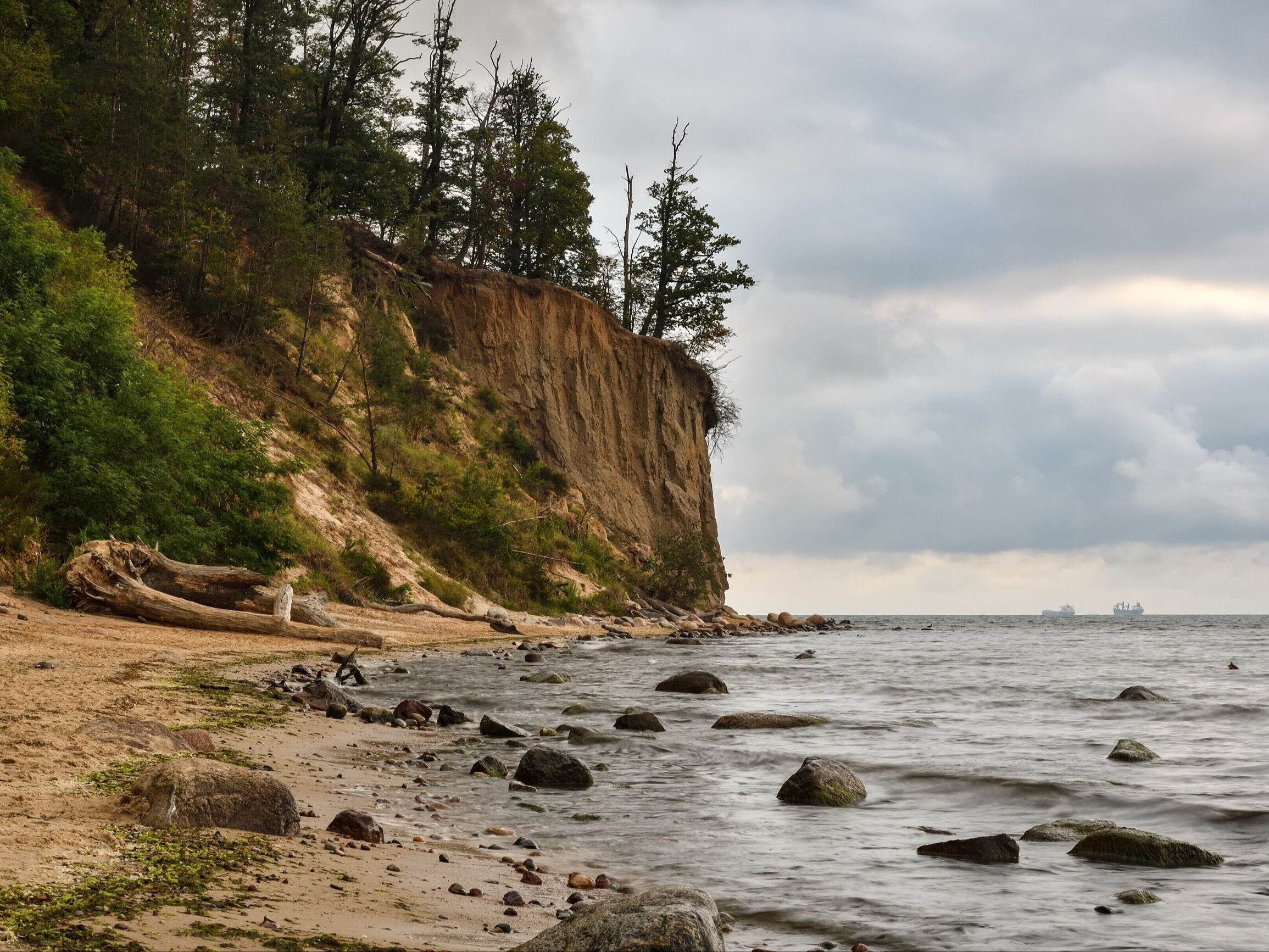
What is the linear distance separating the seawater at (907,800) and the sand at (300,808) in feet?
2.50

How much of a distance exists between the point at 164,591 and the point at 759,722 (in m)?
9.87

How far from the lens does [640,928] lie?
12.1 ft

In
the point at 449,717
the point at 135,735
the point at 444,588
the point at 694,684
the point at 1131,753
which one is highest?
the point at 135,735

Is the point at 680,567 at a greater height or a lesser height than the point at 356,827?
greater

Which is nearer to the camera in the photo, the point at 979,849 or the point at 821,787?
the point at 979,849

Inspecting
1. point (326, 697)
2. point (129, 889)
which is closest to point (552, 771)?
point (326, 697)

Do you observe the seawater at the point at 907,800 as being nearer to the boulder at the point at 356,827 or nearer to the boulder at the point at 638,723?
the boulder at the point at 638,723

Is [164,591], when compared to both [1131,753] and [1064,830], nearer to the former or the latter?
[1064,830]

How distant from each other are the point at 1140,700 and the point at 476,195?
3709 cm

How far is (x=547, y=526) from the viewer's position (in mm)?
39062

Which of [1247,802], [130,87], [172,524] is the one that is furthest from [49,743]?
[130,87]

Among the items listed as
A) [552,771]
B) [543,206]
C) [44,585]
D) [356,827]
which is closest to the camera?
[356,827]

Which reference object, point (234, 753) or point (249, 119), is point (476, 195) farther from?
point (234, 753)

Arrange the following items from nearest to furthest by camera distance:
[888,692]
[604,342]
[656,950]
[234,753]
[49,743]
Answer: [656,950] < [49,743] < [234,753] < [888,692] < [604,342]
